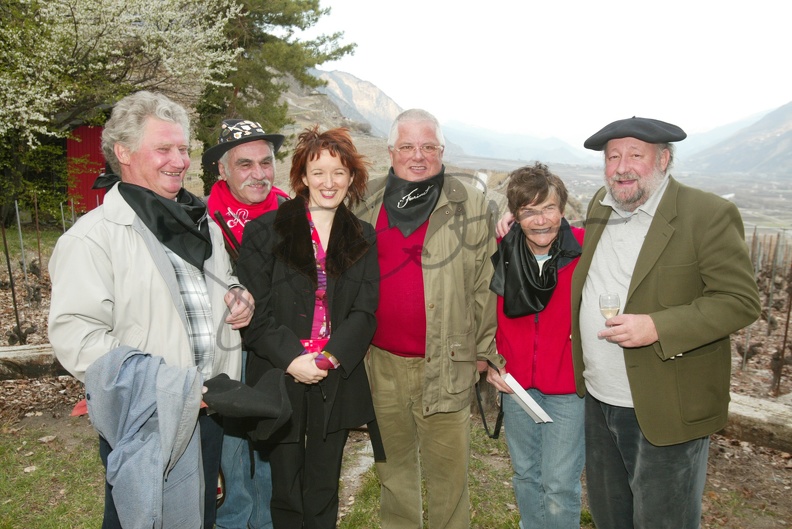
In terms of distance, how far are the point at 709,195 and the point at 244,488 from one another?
300 centimetres

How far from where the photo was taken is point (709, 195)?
260 centimetres

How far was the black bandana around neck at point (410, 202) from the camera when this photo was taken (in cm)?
320

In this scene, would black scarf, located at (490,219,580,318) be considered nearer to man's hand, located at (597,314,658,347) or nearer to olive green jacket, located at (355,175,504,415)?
olive green jacket, located at (355,175,504,415)

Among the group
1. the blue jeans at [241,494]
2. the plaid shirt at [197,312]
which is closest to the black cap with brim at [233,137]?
the plaid shirt at [197,312]

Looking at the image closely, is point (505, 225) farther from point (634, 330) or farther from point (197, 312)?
point (197, 312)

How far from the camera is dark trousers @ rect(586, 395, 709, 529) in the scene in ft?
8.68

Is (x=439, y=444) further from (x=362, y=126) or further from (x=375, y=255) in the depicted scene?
(x=362, y=126)

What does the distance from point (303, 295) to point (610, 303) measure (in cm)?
151

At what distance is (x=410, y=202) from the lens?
127 inches

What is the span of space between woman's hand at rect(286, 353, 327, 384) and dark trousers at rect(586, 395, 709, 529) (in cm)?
144

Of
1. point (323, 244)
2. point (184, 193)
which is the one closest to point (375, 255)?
point (323, 244)

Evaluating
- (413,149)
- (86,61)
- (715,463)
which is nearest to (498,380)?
(413,149)

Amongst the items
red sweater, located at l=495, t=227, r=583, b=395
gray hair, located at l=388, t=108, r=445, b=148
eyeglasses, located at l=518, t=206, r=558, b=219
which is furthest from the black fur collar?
red sweater, located at l=495, t=227, r=583, b=395

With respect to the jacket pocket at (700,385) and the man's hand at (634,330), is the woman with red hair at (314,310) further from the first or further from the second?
the jacket pocket at (700,385)
